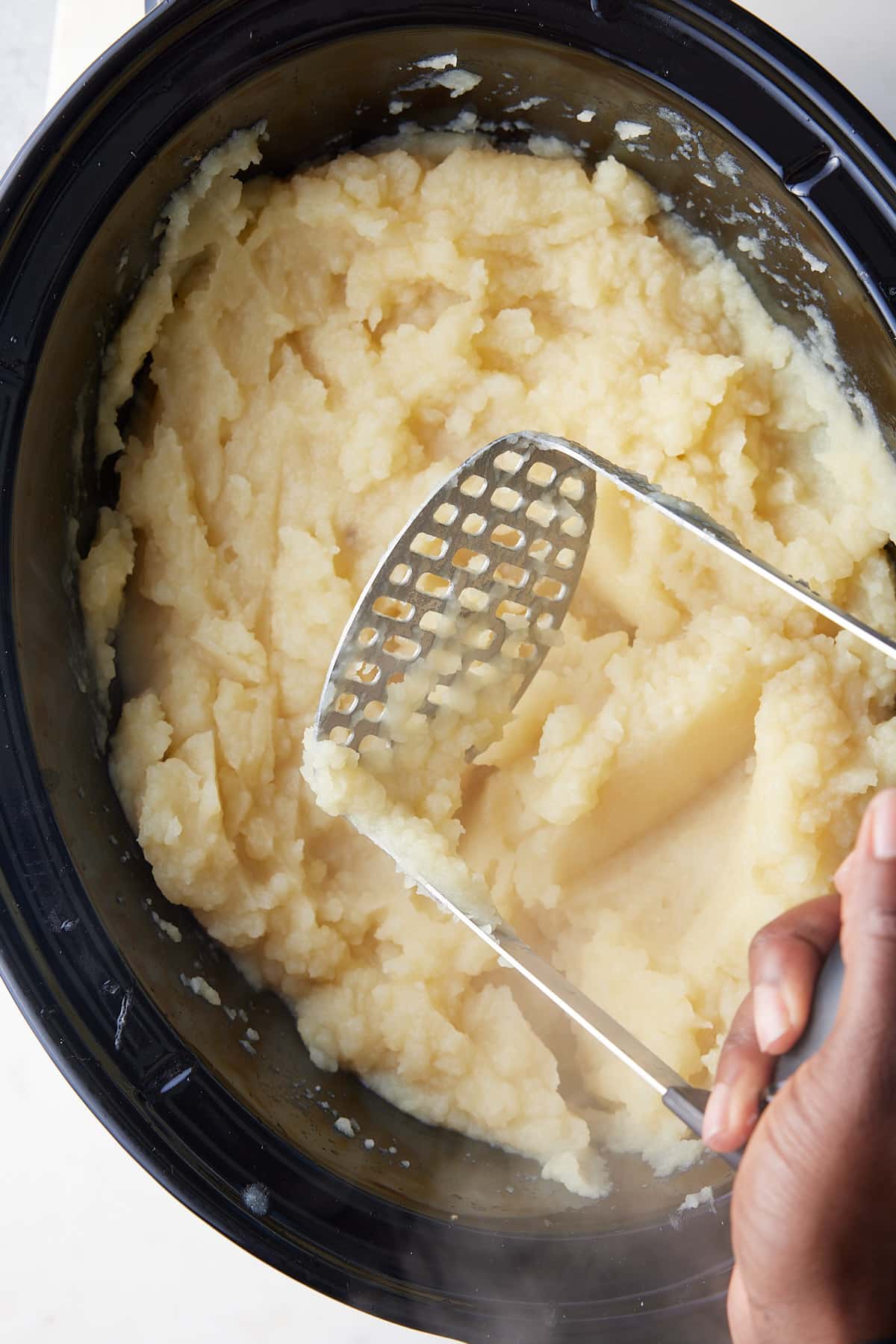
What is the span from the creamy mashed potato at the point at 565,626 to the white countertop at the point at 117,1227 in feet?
1.36

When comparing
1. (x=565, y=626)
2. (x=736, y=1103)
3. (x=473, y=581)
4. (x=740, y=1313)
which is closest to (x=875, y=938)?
(x=736, y=1103)

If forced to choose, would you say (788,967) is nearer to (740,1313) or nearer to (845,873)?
(845,873)

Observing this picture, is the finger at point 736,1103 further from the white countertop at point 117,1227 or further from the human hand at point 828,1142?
the white countertop at point 117,1227

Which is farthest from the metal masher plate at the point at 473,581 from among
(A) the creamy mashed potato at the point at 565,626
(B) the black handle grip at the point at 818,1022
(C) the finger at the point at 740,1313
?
(C) the finger at the point at 740,1313

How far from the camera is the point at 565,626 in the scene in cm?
178

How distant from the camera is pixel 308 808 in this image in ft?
5.70

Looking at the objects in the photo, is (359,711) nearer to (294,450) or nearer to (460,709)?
(460,709)

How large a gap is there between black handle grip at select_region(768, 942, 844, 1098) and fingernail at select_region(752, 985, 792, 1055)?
0.06 ft

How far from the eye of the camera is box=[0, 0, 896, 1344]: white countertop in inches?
71.6

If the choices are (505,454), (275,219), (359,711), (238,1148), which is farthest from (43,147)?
(238,1148)

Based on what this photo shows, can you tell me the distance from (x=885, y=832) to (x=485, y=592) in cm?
79

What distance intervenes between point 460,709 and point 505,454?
38 centimetres

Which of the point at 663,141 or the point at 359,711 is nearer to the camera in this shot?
the point at 359,711

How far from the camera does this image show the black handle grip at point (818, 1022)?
3.61 feet
